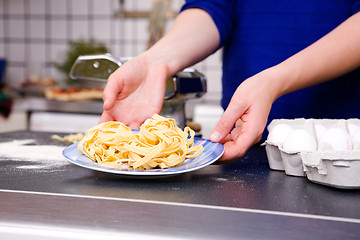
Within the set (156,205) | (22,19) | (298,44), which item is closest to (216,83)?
(22,19)

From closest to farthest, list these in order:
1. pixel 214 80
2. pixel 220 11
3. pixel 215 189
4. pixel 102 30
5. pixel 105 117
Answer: pixel 215 189 → pixel 105 117 → pixel 220 11 → pixel 214 80 → pixel 102 30

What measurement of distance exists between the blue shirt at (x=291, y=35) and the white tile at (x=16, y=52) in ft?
8.61

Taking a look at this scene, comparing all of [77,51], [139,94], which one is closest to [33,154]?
[139,94]

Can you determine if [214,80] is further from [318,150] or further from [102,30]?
[318,150]

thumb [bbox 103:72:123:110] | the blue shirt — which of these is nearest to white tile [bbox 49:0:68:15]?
the blue shirt

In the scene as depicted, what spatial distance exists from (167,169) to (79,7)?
2988mm

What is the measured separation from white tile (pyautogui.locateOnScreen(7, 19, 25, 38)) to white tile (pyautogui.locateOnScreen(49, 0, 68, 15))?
277 millimetres

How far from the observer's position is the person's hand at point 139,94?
991 mm

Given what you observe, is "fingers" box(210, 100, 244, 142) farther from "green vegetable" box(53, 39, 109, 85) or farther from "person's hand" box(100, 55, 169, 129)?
"green vegetable" box(53, 39, 109, 85)

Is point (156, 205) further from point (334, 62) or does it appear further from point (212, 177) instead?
point (334, 62)

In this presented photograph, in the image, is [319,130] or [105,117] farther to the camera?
[105,117]

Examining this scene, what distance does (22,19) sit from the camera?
3486 millimetres

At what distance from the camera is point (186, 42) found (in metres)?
1.10

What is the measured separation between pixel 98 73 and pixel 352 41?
0.62 metres
